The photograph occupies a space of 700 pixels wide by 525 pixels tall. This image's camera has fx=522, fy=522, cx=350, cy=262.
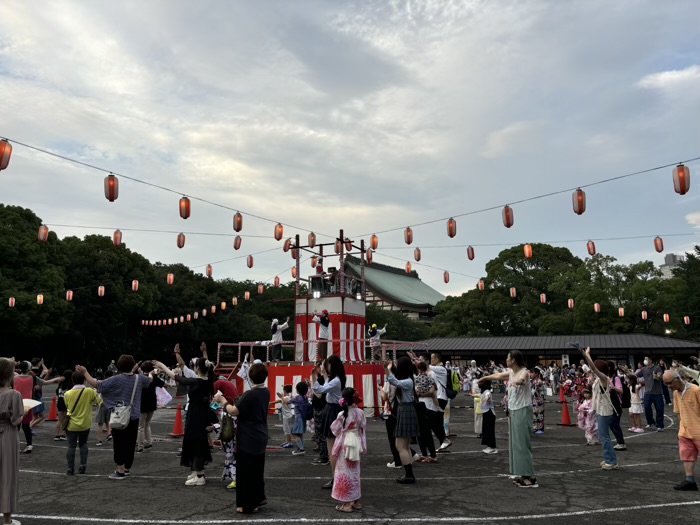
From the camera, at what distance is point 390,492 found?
692cm

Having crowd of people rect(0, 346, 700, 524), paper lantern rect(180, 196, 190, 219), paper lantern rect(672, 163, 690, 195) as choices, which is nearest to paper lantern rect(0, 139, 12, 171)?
crowd of people rect(0, 346, 700, 524)

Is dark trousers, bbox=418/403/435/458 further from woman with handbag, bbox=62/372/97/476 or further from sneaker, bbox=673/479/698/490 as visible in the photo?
woman with handbag, bbox=62/372/97/476

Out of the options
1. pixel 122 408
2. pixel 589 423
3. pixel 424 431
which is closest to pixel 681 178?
pixel 589 423

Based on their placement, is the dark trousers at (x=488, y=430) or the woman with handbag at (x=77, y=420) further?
the dark trousers at (x=488, y=430)

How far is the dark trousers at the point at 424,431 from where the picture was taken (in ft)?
28.8

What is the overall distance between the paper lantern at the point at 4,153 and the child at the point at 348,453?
9.41 metres

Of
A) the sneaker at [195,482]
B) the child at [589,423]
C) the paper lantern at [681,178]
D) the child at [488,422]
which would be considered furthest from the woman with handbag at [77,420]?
the paper lantern at [681,178]

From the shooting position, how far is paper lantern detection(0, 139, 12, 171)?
11.0 metres

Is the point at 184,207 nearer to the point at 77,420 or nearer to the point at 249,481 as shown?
the point at 77,420

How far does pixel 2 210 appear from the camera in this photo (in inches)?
1188

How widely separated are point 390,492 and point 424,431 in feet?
7.18

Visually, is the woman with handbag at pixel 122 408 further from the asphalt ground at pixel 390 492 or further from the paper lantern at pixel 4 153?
the paper lantern at pixel 4 153

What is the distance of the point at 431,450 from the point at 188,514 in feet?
15.4

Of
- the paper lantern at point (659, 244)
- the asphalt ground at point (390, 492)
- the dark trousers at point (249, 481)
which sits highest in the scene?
the paper lantern at point (659, 244)
